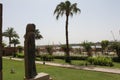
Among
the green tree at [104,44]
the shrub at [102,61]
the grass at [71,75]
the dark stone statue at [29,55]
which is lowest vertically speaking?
the grass at [71,75]

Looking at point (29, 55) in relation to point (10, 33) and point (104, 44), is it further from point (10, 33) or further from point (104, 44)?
point (10, 33)

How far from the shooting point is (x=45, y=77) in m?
9.19

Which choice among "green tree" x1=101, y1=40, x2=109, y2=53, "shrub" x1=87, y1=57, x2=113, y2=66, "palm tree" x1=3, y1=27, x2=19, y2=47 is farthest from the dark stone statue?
"palm tree" x1=3, y1=27, x2=19, y2=47

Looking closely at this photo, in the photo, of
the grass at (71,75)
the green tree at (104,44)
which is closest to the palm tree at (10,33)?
the green tree at (104,44)

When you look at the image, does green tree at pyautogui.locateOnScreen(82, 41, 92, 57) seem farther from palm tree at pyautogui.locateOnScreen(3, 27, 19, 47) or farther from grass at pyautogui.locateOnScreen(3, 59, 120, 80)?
palm tree at pyautogui.locateOnScreen(3, 27, 19, 47)

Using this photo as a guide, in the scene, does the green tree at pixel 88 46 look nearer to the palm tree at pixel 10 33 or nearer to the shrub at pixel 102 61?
the shrub at pixel 102 61

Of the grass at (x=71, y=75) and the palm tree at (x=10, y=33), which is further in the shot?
the palm tree at (x=10, y=33)

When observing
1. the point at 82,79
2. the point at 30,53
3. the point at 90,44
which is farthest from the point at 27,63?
the point at 90,44

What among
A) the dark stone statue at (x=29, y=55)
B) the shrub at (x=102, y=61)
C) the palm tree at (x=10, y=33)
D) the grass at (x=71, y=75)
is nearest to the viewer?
the dark stone statue at (x=29, y=55)

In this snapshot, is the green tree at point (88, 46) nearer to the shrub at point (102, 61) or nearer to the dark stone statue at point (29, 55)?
the shrub at point (102, 61)

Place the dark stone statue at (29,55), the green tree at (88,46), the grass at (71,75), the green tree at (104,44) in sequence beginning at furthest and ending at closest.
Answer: the green tree at (104,44), the green tree at (88,46), the grass at (71,75), the dark stone statue at (29,55)

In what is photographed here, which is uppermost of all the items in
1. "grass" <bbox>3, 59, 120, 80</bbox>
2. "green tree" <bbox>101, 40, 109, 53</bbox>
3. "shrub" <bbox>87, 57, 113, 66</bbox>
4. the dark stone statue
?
"green tree" <bbox>101, 40, 109, 53</bbox>

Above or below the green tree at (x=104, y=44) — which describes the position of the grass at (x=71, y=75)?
below

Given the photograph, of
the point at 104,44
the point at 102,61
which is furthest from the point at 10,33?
the point at 102,61
